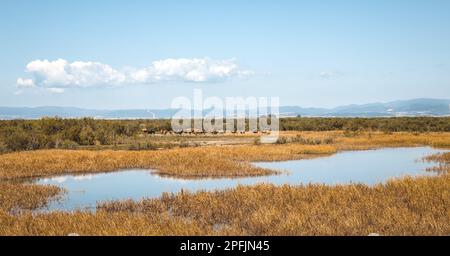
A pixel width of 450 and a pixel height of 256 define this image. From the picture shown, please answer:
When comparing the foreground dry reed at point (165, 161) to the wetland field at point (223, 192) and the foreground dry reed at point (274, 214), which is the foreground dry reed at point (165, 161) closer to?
the wetland field at point (223, 192)

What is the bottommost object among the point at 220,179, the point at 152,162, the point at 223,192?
the point at 220,179

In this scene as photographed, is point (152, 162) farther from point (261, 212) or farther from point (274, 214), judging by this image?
point (274, 214)

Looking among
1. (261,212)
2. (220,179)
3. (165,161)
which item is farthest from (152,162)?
(261,212)

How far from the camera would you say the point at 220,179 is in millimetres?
24469

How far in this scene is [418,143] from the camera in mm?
45719

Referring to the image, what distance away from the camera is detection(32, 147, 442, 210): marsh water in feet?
67.2

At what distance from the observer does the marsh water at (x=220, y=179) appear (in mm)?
20469

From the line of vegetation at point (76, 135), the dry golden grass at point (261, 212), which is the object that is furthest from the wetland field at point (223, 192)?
the line of vegetation at point (76, 135)

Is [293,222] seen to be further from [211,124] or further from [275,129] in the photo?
[211,124]

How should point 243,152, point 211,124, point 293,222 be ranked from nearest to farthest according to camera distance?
1. point 293,222
2. point 243,152
3. point 211,124

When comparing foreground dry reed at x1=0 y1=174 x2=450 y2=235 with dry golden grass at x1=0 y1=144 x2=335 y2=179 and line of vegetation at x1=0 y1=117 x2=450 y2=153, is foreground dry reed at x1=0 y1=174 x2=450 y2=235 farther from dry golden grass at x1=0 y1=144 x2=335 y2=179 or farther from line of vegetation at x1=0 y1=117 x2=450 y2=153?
line of vegetation at x1=0 y1=117 x2=450 y2=153
